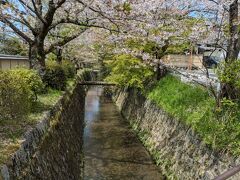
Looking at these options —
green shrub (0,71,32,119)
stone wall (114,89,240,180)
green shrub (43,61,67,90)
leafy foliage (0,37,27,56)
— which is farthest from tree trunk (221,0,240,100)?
leafy foliage (0,37,27,56)

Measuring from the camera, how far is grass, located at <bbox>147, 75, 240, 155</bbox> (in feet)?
31.4

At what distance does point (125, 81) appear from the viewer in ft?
73.2

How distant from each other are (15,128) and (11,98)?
1.11 meters

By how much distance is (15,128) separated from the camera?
8227 mm

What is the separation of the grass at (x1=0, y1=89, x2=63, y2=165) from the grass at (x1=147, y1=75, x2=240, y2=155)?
16.9 ft

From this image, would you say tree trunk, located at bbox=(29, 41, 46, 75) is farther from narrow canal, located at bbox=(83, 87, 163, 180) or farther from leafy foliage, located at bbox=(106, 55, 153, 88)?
leafy foliage, located at bbox=(106, 55, 153, 88)

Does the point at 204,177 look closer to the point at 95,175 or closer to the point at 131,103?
the point at 95,175

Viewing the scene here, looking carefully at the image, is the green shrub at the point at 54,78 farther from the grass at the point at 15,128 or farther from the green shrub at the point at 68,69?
the grass at the point at 15,128

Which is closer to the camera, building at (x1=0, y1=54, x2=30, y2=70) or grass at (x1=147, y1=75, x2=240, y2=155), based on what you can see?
grass at (x1=147, y1=75, x2=240, y2=155)

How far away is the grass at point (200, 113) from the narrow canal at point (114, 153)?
7.98 feet

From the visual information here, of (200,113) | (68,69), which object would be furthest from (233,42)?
(68,69)

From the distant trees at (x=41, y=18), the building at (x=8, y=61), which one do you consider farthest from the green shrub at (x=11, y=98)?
the building at (x=8, y=61)

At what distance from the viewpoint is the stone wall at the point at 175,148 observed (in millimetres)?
9617

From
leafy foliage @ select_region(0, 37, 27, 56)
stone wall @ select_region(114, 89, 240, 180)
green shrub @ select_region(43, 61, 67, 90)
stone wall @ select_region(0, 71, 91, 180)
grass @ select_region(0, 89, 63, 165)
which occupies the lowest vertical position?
stone wall @ select_region(114, 89, 240, 180)
